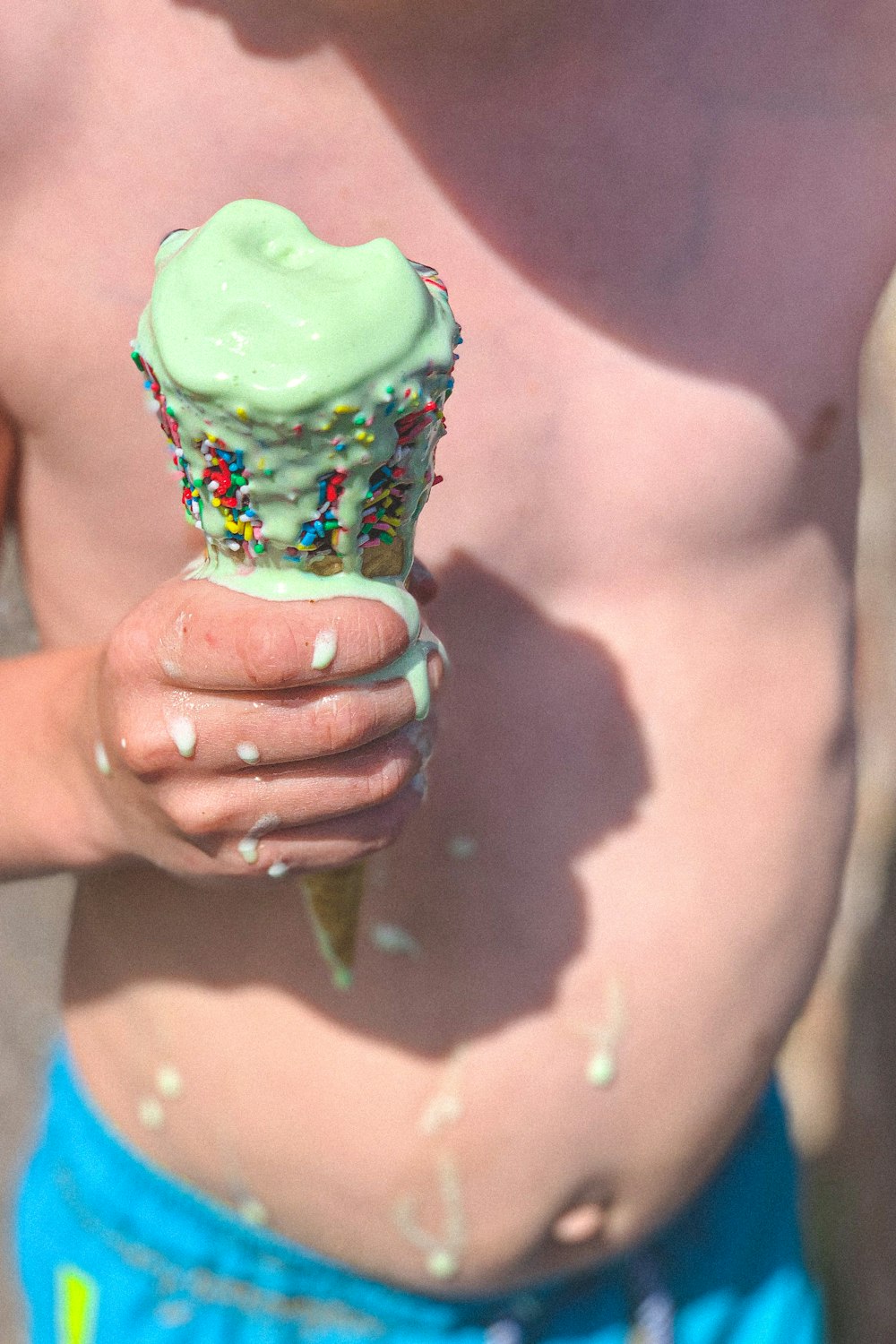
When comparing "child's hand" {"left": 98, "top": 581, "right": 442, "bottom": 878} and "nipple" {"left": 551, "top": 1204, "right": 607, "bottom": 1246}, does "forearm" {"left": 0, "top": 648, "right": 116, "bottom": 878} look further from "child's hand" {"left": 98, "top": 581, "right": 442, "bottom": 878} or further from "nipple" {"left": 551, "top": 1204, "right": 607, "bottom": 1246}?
"nipple" {"left": 551, "top": 1204, "right": 607, "bottom": 1246}

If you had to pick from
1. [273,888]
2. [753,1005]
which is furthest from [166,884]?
[753,1005]

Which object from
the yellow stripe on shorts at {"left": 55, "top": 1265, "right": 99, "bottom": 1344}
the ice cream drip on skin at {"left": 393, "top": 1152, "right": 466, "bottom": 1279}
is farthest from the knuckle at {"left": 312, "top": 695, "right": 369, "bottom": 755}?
the yellow stripe on shorts at {"left": 55, "top": 1265, "right": 99, "bottom": 1344}

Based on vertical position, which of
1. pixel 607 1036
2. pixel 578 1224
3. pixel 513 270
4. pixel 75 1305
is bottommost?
pixel 75 1305

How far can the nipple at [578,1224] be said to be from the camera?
84cm

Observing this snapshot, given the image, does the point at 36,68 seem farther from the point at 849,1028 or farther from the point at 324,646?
the point at 849,1028

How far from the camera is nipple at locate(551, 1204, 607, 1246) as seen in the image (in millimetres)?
836

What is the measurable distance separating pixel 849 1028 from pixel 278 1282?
0.94 m

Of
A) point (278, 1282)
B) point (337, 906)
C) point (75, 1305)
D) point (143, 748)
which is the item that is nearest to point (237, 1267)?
point (278, 1282)

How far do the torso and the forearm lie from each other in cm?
6

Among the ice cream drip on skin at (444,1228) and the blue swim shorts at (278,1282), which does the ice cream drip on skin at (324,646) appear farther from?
the blue swim shorts at (278,1282)

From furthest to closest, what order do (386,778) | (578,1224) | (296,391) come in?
(578,1224) → (386,778) → (296,391)

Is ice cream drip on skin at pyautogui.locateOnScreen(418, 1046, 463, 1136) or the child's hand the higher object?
the child's hand

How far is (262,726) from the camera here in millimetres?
560

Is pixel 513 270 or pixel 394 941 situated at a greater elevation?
pixel 513 270
